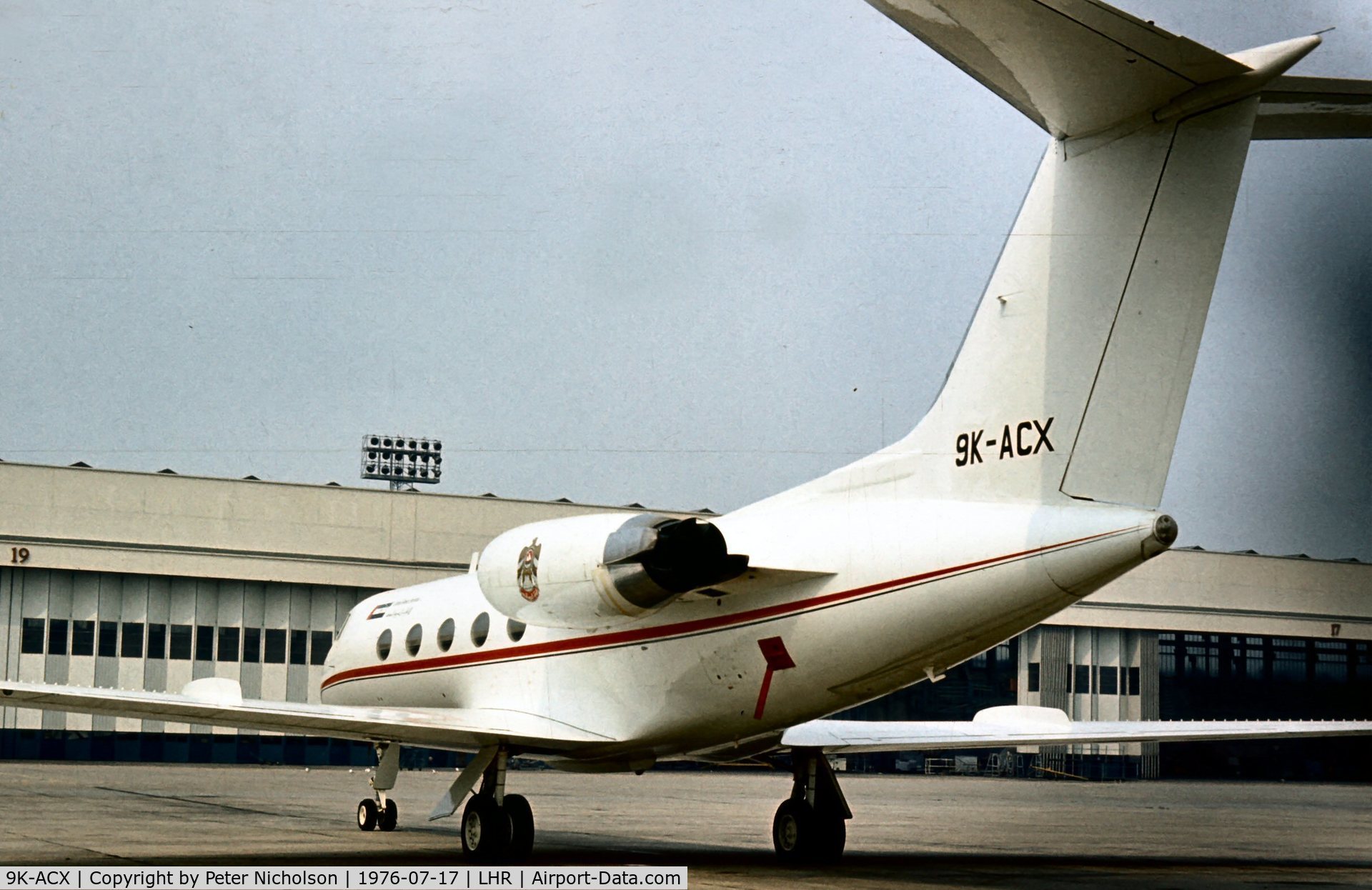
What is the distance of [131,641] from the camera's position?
38250 millimetres

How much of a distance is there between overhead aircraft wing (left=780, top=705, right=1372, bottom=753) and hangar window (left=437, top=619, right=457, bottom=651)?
390 centimetres

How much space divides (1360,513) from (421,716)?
30.0 ft

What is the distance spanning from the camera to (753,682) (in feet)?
41.0

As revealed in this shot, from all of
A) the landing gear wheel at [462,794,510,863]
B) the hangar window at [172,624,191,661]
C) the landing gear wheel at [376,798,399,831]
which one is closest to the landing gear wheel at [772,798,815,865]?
the landing gear wheel at [462,794,510,863]

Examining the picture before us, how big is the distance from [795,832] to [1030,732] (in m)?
2.52

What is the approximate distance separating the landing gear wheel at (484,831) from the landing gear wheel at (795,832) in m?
2.61

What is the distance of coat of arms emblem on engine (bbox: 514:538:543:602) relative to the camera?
12.7 meters

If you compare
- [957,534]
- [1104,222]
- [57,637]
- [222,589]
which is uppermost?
[1104,222]

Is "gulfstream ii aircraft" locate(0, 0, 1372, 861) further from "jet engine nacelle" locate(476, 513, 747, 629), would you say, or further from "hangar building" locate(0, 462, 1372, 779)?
"hangar building" locate(0, 462, 1372, 779)

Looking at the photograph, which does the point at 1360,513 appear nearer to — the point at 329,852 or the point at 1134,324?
the point at 1134,324

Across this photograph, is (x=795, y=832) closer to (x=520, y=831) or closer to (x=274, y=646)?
(x=520, y=831)

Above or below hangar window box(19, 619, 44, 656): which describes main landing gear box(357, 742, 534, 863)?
above

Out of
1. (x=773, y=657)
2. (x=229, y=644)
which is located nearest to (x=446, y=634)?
(x=773, y=657)

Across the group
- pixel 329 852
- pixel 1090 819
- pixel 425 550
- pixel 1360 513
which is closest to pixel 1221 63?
pixel 1360 513
